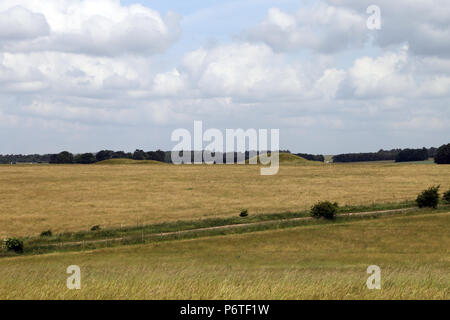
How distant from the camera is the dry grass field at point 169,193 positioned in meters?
77.8

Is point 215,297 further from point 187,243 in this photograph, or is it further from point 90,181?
point 90,181

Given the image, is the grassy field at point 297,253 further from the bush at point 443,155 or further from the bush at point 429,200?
the bush at point 443,155

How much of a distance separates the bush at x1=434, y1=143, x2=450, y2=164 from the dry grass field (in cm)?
3439

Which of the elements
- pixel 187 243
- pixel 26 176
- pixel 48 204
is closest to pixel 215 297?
pixel 187 243

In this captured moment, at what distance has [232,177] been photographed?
5620 inches

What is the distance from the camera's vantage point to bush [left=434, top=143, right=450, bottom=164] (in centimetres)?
Result: 18725

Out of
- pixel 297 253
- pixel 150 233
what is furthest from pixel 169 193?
pixel 297 253

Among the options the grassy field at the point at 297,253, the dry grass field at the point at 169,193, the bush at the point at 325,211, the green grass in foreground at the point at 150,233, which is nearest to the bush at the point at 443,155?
the dry grass field at the point at 169,193

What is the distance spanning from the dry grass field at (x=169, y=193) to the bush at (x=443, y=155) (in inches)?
1354

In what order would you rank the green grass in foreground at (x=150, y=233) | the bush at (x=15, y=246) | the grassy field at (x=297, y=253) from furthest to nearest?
the green grass in foreground at (x=150, y=233)
the bush at (x=15, y=246)
the grassy field at (x=297, y=253)

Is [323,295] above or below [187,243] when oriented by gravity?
above

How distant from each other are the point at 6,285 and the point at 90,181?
408 ft

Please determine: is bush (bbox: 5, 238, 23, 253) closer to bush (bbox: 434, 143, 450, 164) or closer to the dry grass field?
the dry grass field

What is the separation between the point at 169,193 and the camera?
10962 centimetres
